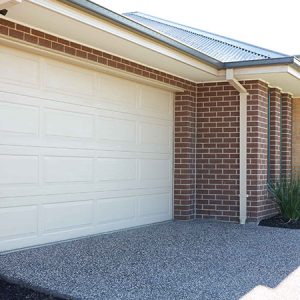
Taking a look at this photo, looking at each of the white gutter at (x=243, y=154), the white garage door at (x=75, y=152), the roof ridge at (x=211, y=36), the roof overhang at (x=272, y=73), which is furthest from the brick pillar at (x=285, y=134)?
the white garage door at (x=75, y=152)

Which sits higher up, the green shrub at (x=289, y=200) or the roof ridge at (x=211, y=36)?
the roof ridge at (x=211, y=36)

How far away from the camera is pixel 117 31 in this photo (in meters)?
6.34

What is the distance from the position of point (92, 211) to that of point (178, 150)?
2551mm

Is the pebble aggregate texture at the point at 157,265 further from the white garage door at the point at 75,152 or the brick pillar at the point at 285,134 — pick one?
the brick pillar at the point at 285,134

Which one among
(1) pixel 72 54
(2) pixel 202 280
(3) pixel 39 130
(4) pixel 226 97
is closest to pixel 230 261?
(2) pixel 202 280

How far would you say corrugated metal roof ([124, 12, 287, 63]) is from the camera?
9.00 meters

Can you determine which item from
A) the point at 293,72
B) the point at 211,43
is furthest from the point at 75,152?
the point at 211,43

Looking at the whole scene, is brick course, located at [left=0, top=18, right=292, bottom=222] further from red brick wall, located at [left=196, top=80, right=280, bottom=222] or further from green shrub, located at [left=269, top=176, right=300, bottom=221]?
green shrub, located at [left=269, top=176, right=300, bottom=221]

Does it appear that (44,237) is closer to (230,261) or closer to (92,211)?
(92,211)

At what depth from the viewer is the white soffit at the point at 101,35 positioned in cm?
555

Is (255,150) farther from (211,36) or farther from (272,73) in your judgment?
(211,36)

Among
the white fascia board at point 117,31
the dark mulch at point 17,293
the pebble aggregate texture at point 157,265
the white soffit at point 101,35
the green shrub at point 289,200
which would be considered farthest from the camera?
the green shrub at point 289,200

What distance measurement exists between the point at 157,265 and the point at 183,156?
3955 mm

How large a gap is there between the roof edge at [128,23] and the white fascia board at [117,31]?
78 millimetres
